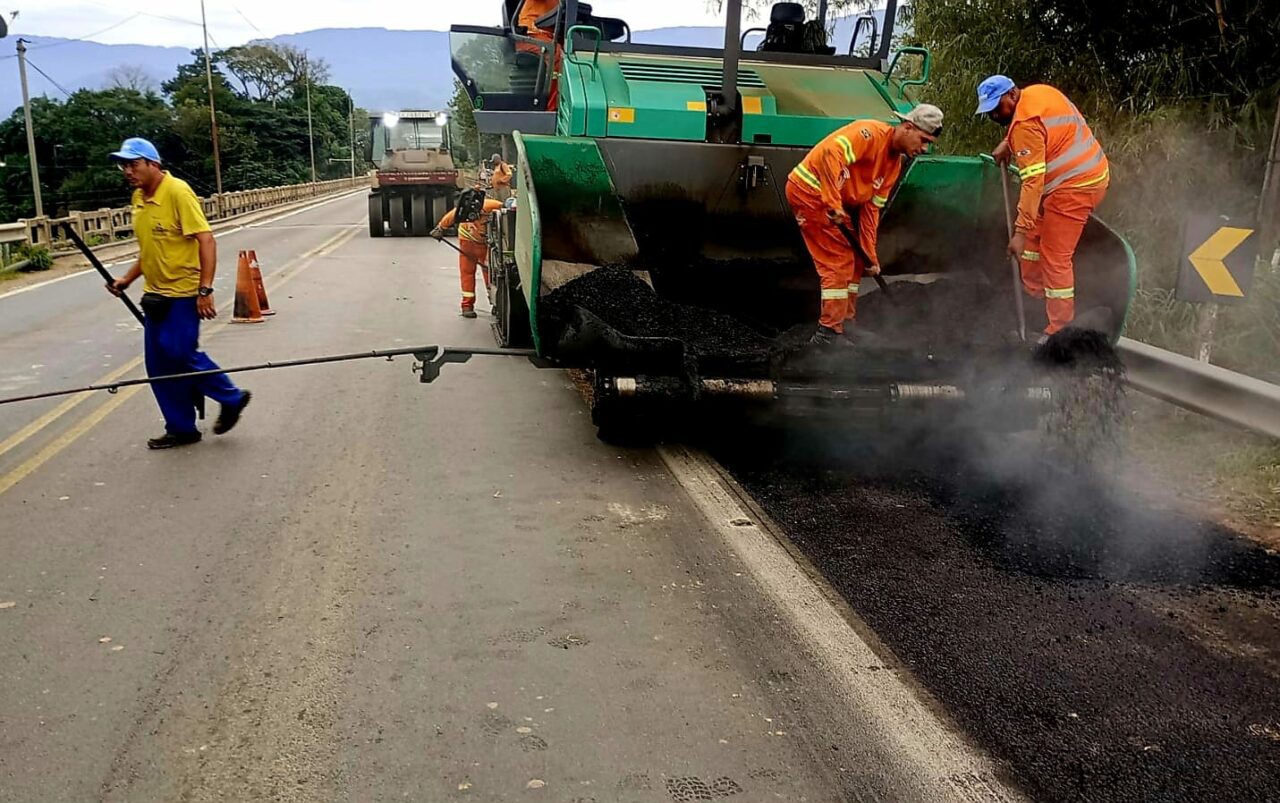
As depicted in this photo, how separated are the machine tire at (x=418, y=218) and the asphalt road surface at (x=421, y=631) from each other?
1744cm

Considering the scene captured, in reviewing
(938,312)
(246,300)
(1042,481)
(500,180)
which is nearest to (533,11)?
(500,180)

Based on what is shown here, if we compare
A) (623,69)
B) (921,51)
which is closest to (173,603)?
(623,69)

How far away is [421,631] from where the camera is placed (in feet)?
11.1

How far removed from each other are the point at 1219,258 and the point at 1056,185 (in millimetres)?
869

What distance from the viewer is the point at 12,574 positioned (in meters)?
3.86

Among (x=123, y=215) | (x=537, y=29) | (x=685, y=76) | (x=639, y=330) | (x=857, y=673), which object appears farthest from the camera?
(x=123, y=215)

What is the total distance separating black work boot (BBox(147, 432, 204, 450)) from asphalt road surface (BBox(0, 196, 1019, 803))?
7cm

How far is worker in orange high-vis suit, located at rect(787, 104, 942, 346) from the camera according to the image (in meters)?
5.36

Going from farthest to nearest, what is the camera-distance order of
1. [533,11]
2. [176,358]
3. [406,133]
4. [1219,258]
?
[406,133], [533,11], [176,358], [1219,258]

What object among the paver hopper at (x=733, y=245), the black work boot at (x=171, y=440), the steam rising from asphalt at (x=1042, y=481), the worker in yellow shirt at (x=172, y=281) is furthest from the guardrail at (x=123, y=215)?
the steam rising from asphalt at (x=1042, y=481)

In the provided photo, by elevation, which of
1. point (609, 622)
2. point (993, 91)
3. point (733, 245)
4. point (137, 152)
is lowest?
point (609, 622)

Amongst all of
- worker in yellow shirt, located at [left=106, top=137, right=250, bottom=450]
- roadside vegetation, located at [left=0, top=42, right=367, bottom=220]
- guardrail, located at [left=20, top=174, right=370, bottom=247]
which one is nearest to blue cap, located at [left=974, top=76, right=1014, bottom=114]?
worker in yellow shirt, located at [left=106, top=137, right=250, bottom=450]

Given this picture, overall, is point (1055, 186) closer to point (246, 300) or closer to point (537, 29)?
point (537, 29)

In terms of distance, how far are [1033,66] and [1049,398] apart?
451cm
